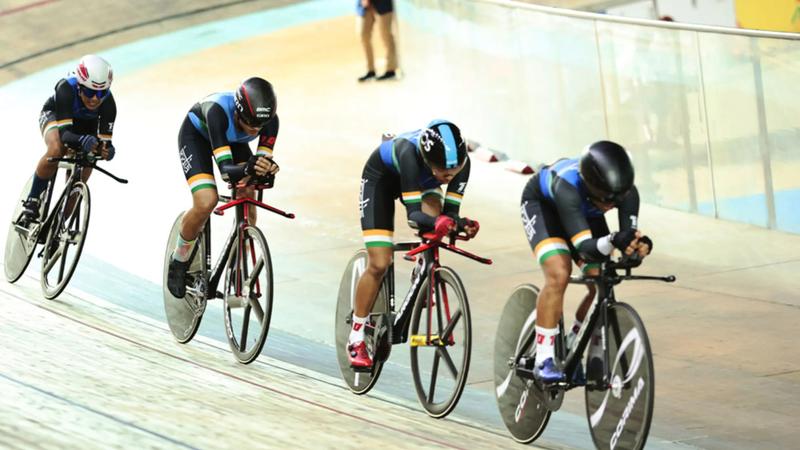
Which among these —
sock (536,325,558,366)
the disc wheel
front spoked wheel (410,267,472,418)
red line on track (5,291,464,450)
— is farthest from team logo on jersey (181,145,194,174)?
sock (536,325,558,366)

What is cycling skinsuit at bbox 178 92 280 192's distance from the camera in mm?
7465

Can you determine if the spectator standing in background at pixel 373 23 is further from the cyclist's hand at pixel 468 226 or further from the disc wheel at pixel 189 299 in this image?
the cyclist's hand at pixel 468 226

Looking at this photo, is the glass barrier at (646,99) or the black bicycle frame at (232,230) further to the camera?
the glass barrier at (646,99)

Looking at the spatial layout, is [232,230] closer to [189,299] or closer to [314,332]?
[189,299]

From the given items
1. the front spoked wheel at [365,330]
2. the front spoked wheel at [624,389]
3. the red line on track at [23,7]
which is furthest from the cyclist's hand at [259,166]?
the red line on track at [23,7]

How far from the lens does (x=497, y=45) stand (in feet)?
46.2

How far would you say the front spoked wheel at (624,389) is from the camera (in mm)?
5492

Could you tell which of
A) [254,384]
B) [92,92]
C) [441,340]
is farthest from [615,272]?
[92,92]

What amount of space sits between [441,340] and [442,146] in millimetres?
920

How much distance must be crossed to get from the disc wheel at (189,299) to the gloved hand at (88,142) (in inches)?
37.7

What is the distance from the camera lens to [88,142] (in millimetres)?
8812

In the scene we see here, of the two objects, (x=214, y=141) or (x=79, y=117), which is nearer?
(x=214, y=141)

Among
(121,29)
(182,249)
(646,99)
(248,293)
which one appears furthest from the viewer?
(121,29)

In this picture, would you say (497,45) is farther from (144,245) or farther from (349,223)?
(144,245)
